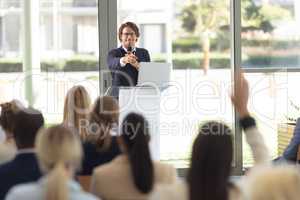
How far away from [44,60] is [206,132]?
443 cm

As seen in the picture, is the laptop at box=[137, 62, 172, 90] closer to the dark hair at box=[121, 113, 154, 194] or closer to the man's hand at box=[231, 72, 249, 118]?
the dark hair at box=[121, 113, 154, 194]

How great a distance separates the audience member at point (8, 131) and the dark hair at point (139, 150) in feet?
2.27

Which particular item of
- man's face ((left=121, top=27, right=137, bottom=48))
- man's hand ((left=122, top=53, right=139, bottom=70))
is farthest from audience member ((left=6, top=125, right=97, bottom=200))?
man's face ((left=121, top=27, right=137, bottom=48))

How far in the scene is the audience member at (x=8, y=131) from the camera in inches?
134

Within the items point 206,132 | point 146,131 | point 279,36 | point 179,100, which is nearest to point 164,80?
point 179,100

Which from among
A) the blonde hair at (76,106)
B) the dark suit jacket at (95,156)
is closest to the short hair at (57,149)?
the dark suit jacket at (95,156)

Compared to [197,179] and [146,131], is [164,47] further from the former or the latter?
[197,179]

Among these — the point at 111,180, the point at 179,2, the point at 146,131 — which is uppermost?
the point at 179,2

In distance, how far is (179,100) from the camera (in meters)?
6.95

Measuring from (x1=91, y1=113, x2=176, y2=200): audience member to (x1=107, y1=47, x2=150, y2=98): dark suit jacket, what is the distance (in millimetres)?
2910

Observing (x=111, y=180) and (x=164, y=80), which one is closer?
(x=111, y=180)

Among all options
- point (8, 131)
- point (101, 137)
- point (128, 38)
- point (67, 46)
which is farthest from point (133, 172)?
point (67, 46)

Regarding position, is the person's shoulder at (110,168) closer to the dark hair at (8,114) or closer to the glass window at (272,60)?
the dark hair at (8,114)

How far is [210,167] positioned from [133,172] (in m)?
0.49
